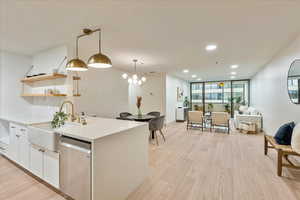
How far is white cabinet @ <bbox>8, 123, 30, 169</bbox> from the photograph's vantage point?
89.6 inches

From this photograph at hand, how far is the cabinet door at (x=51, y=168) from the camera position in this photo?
1.79 metres

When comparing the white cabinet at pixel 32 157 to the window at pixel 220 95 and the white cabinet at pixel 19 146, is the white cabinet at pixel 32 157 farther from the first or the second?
the window at pixel 220 95

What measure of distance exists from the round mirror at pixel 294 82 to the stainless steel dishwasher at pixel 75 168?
371 cm

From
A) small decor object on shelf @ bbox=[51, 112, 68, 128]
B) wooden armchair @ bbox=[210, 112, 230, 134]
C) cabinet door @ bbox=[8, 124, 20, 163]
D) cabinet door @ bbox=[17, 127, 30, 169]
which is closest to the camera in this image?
small decor object on shelf @ bbox=[51, 112, 68, 128]

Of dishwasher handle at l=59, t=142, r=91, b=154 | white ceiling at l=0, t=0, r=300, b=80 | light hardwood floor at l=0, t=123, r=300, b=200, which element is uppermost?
white ceiling at l=0, t=0, r=300, b=80

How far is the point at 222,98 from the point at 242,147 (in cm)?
623

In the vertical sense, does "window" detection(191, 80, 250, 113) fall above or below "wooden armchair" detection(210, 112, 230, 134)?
above

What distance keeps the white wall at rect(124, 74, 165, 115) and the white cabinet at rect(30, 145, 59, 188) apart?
472 cm

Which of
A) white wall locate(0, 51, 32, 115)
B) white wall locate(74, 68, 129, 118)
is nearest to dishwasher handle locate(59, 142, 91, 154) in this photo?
white wall locate(74, 68, 129, 118)

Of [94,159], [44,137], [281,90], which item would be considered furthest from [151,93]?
[94,159]

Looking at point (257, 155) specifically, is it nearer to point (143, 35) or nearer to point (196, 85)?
point (143, 35)

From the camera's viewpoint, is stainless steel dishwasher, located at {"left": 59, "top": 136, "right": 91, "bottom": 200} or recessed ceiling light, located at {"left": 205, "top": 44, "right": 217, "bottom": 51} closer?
stainless steel dishwasher, located at {"left": 59, "top": 136, "right": 91, "bottom": 200}

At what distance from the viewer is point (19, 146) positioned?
2.42 m

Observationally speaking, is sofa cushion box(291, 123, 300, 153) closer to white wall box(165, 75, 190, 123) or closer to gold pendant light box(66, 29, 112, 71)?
gold pendant light box(66, 29, 112, 71)
